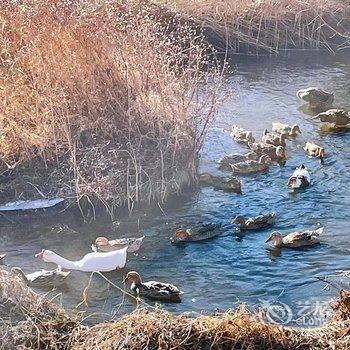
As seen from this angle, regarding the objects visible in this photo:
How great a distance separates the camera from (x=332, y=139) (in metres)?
12.5

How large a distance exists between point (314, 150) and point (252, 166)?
120 cm

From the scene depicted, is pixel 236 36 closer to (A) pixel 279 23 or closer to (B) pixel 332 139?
(A) pixel 279 23

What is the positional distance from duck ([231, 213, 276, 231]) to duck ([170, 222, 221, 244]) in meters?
0.31

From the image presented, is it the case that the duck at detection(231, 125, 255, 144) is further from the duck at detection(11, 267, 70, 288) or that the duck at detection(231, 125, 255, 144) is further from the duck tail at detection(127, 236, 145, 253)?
the duck at detection(11, 267, 70, 288)

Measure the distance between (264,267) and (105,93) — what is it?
388 centimetres

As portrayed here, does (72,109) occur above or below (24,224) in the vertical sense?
above

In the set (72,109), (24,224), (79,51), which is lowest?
(24,224)

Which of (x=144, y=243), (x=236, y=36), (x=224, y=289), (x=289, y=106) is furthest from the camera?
(x=236, y=36)

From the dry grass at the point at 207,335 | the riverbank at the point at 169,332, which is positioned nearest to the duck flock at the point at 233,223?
the riverbank at the point at 169,332

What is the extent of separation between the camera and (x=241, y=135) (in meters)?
12.2

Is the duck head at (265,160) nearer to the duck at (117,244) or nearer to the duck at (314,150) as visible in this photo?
the duck at (314,150)

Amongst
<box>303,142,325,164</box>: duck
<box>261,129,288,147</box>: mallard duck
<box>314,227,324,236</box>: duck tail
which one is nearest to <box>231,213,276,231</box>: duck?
<box>314,227,324,236</box>: duck tail

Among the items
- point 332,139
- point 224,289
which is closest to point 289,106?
point 332,139

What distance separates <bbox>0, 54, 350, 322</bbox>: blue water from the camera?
7.66 m
